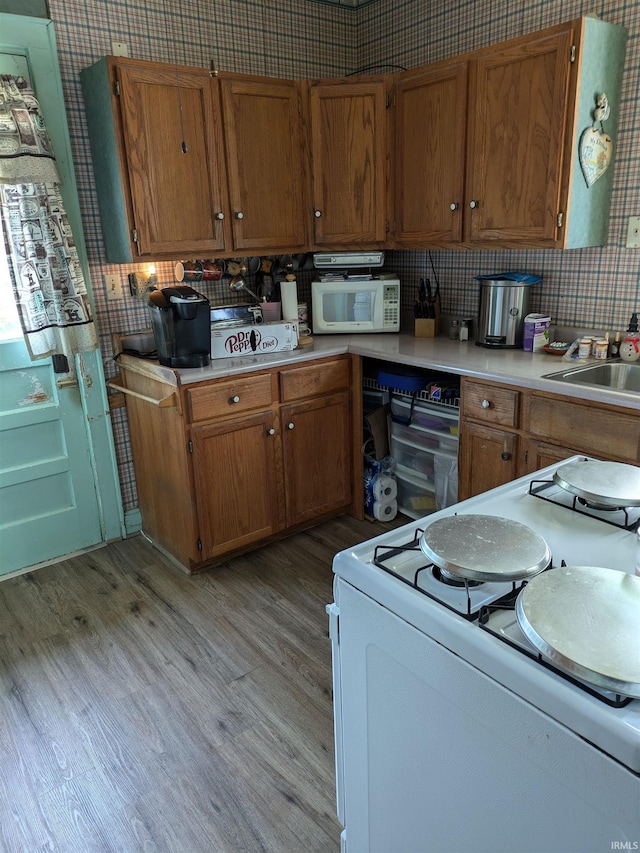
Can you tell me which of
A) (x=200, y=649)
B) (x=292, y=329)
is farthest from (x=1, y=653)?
(x=292, y=329)

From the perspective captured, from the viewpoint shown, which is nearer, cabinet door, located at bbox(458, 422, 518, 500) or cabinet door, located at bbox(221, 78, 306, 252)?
cabinet door, located at bbox(458, 422, 518, 500)

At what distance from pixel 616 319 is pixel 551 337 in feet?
0.97

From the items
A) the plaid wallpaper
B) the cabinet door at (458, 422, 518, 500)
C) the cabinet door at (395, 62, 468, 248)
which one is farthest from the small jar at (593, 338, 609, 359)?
the cabinet door at (395, 62, 468, 248)

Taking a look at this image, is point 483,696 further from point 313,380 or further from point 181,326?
point 313,380

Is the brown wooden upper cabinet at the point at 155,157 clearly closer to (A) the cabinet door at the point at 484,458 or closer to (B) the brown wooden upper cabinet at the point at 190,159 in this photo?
(B) the brown wooden upper cabinet at the point at 190,159

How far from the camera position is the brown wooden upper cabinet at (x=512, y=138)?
90.1 inches

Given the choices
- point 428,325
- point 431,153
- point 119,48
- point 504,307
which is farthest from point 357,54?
point 504,307

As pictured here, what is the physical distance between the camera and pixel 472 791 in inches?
35.3

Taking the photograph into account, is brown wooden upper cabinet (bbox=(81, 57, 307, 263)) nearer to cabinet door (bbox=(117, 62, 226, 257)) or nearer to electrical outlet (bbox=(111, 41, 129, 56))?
cabinet door (bbox=(117, 62, 226, 257))

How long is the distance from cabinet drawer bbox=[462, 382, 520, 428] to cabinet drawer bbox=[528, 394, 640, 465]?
86 millimetres

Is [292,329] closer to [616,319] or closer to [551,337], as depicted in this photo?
[551,337]

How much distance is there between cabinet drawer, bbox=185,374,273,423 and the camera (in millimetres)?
2555

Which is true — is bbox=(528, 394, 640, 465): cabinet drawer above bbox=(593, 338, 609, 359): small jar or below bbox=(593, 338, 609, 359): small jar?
below

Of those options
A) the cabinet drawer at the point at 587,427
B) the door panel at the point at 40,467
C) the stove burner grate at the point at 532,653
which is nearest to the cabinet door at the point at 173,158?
the door panel at the point at 40,467
